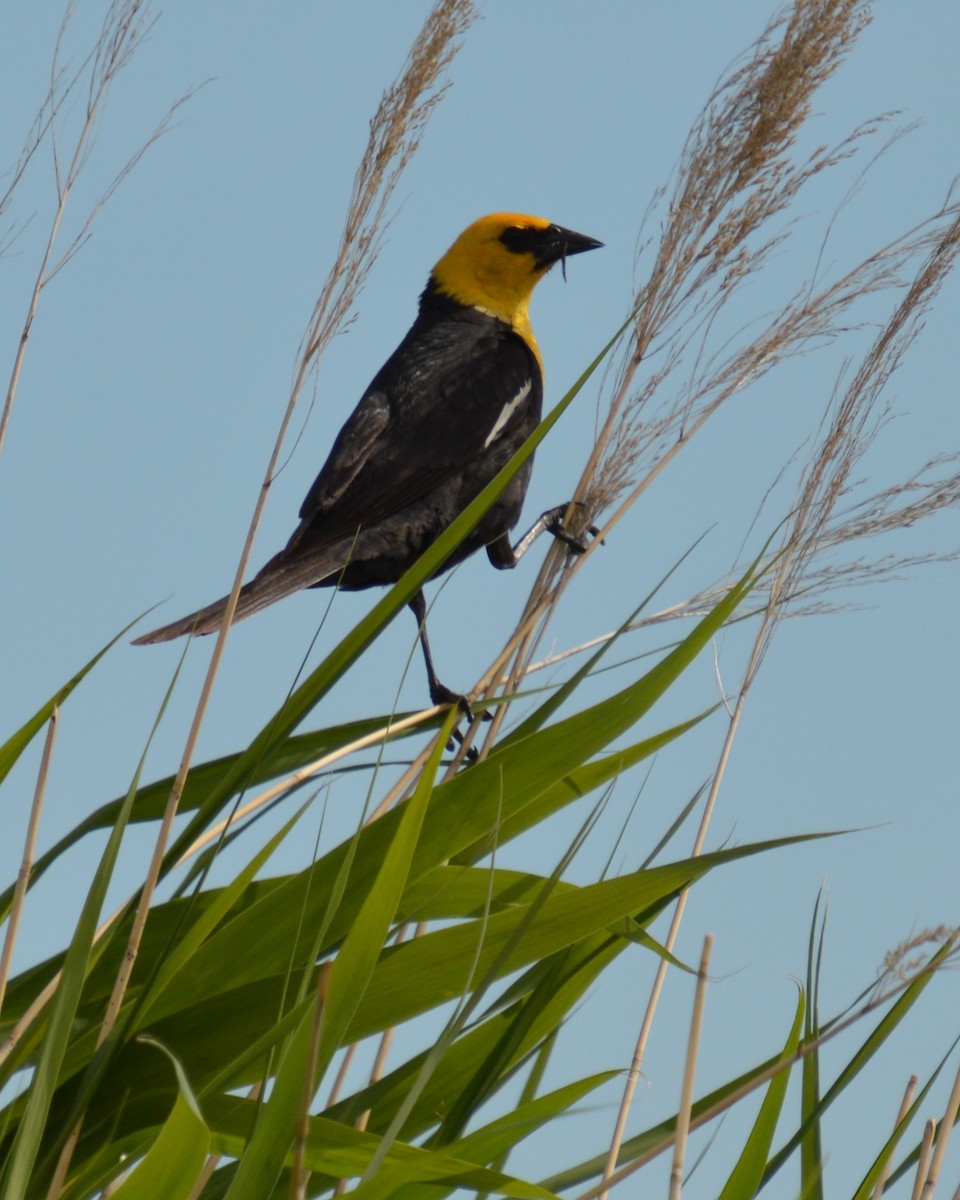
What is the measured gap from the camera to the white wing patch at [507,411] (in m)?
3.08

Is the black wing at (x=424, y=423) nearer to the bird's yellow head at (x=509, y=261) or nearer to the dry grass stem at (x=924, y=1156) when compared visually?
the bird's yellow head at (x=509, y=261)

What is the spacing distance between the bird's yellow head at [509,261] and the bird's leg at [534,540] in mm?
679

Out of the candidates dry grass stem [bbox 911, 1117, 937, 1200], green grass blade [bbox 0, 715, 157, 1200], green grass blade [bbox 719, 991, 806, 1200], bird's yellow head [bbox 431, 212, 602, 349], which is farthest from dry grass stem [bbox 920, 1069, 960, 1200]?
bird's yellow head [bbox 431, 212, 602, 349]

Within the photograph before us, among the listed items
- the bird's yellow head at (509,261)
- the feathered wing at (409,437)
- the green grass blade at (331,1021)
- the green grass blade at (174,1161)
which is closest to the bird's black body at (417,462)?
the feathered wing at (409,437)

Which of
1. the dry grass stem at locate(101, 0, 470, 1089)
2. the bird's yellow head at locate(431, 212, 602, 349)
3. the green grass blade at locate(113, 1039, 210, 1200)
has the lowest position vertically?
the green grass blade at locate(113, 1039, 210, 1200)

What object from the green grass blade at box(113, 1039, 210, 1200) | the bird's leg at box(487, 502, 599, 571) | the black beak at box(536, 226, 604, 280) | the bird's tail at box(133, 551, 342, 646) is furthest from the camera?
the black beak at box(536, 226, 604, 280)

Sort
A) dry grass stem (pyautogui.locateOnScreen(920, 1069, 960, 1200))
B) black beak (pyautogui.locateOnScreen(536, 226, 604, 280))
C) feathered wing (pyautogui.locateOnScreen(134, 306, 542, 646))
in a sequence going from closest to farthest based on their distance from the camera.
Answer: dry grass stem (pyautogui.locateOnScreen(920, 1069, 960, 1200)), feathered wing (pyautogui.locateOnScreen(134, 306, 542, 646)), black beak (pyautogui.locateOnScreen(536, 226, 604, 280))

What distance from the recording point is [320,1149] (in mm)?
1186

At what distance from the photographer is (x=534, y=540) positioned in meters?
2.88

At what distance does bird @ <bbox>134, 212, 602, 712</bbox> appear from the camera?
8.89 ft

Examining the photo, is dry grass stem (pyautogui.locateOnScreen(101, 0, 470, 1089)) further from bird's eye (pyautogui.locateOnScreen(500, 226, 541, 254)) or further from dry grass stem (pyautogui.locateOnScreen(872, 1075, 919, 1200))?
bird's eye (pyautogui.locateOnScreen(500, 226, 541, 254))

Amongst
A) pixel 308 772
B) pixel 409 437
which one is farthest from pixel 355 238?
pixel 409 437

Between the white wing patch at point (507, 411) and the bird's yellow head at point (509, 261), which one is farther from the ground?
the bird's yellow head at point (509, 261)

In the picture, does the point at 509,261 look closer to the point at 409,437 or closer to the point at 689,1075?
the point at 409,437
